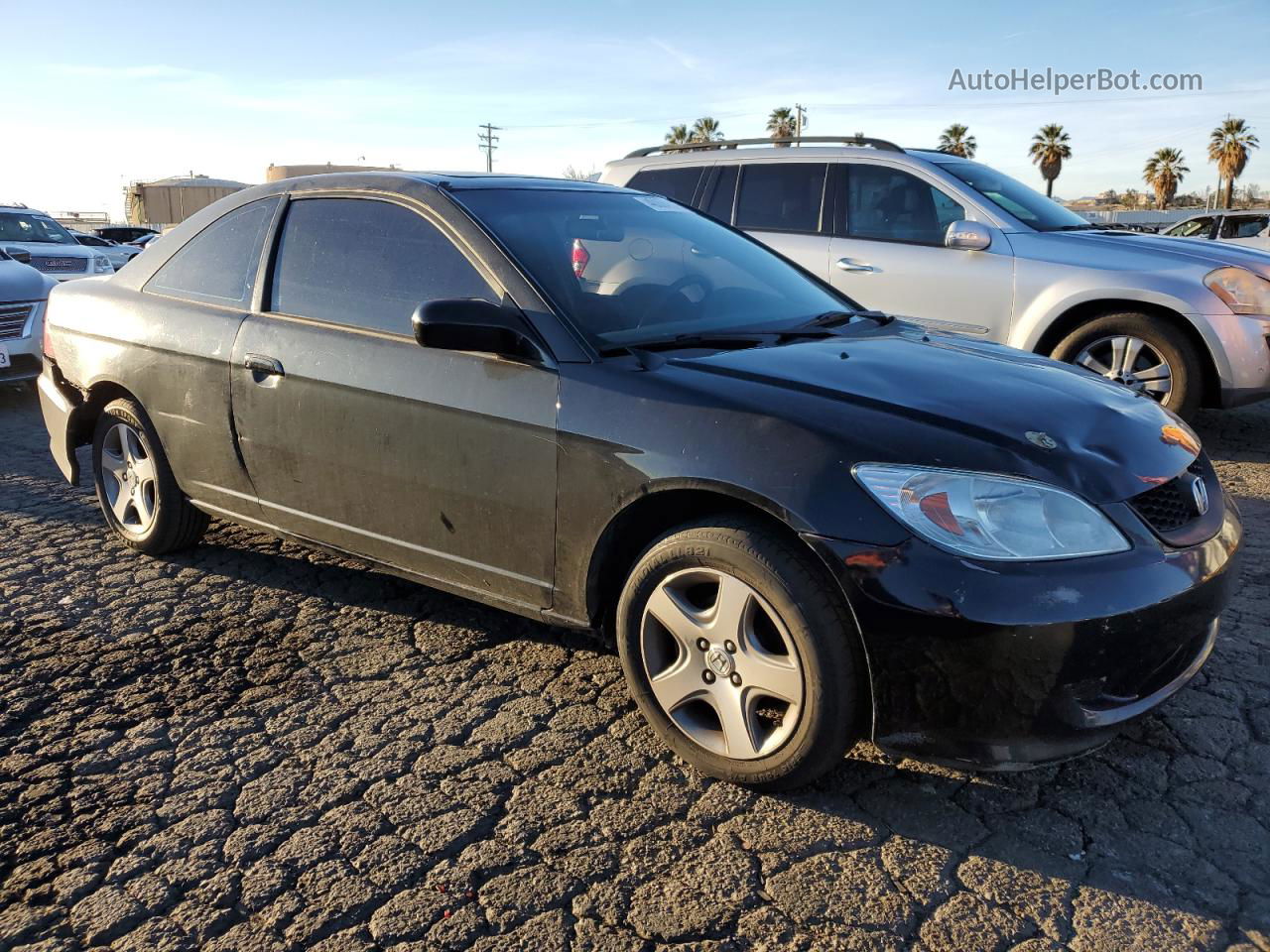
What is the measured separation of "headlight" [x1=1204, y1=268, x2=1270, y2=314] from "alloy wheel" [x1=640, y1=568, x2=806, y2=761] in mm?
4707

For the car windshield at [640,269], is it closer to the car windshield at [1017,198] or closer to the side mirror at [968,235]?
the side mirror at [968,235]

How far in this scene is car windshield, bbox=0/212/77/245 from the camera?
1327cm

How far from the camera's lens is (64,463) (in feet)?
15.8

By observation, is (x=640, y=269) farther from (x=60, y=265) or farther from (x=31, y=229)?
(x=31, y=229)

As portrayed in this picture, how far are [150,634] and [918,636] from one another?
2801 millimetres

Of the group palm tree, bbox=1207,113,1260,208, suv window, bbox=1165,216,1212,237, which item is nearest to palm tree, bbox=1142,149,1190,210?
palm tree, bbox=1207,113,1260,208

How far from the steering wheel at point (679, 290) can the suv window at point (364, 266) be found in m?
0.50

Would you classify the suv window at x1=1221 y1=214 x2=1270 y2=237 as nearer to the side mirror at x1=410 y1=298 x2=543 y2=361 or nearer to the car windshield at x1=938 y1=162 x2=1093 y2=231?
the car windshield at x1=938 y1=162 x2=1093 y2=231

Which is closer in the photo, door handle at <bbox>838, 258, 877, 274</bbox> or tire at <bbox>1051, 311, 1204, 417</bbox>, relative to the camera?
tire at <bbox>1051, 311, 1204, 417</bbox>

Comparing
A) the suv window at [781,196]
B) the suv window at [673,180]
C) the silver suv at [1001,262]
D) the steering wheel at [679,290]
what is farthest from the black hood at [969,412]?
the suv window at [673,180]

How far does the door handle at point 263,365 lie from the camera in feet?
11.7

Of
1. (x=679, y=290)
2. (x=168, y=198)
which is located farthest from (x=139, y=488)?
(x=168, y=198)

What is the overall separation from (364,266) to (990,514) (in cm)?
227

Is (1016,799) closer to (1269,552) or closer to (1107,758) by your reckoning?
(1107,758)
